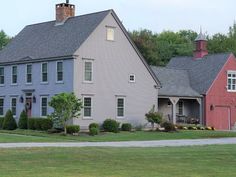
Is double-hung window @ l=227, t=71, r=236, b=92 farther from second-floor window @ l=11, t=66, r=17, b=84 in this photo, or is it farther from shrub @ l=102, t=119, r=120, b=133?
second-floor window @ l=11, t=66, r=17, b=84

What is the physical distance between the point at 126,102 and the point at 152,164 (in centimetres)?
2685

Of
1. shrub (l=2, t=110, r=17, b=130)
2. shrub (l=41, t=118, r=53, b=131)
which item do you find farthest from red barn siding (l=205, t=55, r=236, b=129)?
shrub (l=2, t=110, r=17, b=130)

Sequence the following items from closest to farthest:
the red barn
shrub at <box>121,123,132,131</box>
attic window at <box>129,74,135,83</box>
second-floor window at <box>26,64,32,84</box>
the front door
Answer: shrub at <box>121,123,132,131</box> → attic window at <box>129,74,135,83</box> → the front door → second-floor window at <box>26,64,32,84</box> → the red barn

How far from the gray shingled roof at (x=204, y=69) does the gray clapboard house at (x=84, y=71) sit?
8277mm

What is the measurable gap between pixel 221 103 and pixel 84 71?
1750cm

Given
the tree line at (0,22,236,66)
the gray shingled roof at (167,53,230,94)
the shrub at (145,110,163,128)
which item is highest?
the tree line at (0,22,236,66)

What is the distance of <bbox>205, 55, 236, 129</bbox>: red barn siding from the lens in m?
53.9

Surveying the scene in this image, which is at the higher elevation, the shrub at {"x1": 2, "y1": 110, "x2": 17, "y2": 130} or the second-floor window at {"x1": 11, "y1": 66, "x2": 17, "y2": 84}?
the second-floor window at {"x1": 11, "y1": 66, "x2": 17, "y2": 84}

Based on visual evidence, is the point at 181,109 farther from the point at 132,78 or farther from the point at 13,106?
the point at 13,106

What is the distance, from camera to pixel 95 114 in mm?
43625

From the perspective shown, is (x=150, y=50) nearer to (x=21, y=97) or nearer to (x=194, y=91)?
(x=194, y=91)

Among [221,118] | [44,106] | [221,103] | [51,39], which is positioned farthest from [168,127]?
[221,103]

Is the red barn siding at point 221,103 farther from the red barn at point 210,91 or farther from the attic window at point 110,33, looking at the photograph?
the attic window at point 110,33

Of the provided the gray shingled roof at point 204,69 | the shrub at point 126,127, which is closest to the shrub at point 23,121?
the shrub at point 126,127
